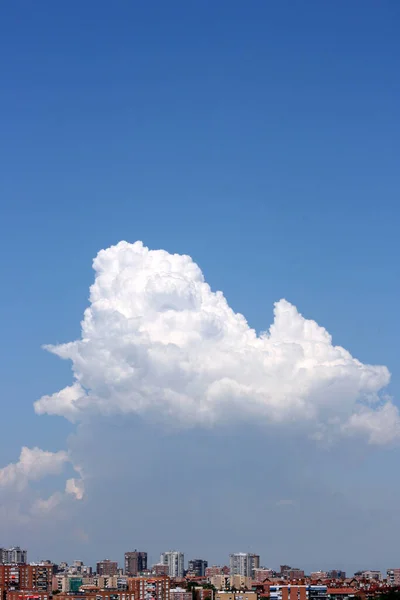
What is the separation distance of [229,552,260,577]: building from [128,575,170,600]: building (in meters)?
62.1

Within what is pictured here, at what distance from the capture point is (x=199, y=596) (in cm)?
9006

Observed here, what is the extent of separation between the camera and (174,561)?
147375 millimetres

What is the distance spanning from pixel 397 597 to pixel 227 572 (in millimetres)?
62555

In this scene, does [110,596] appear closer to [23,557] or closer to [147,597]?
[147,597]

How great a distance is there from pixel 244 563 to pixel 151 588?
215ft

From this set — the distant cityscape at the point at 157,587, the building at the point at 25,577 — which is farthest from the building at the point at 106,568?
the building at the point at 25,577

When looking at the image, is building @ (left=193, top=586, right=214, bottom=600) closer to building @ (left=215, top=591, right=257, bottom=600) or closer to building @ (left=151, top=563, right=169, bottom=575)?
building @ (left=215, top=591, right=257, bottom=600)

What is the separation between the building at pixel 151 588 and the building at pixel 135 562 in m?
59.3

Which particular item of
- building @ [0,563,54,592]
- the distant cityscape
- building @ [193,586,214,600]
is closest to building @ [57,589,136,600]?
the distant cityscape

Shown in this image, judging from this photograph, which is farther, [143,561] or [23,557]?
[143,561]

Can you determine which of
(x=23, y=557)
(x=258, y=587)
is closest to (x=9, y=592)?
(x=258, y=587)

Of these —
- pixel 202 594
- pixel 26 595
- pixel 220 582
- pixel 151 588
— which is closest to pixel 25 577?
pixel 151 588

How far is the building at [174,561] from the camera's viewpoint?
146 meters

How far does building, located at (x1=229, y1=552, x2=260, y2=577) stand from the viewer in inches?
5778
